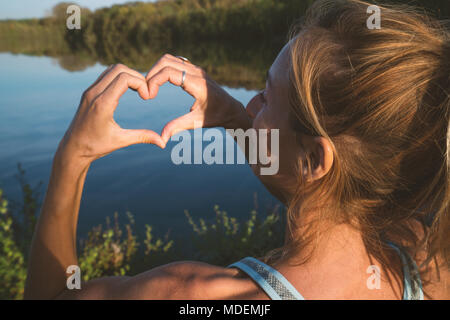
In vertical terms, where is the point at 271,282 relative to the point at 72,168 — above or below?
below

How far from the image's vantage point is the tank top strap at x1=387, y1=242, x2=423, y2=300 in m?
1.11

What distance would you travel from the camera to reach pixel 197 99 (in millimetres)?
1362

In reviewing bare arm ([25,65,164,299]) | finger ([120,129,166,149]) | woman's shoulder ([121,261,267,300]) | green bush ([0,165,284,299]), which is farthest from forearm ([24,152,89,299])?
green bush ([0,165,284,299])

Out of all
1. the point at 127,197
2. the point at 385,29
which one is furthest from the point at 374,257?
the point at 127,197

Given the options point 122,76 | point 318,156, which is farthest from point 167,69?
point 318,156

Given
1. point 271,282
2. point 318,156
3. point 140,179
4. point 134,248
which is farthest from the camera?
point 140,179

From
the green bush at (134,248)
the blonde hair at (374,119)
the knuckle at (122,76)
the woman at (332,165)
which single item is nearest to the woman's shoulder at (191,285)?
the woman at (332,165)

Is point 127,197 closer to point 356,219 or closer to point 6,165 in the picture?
point 6,165

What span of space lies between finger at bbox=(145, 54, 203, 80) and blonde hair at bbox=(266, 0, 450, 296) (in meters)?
0.42

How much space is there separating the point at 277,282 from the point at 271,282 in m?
0.02

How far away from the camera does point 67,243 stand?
1.17 meters

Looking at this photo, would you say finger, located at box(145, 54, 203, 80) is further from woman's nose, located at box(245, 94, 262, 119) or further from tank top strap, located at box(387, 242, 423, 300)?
tank top strap, located at box(387, 242, 423, 300)

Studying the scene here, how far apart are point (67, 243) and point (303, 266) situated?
32.3 inches

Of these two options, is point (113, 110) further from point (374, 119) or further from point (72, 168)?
point (374, 119)
